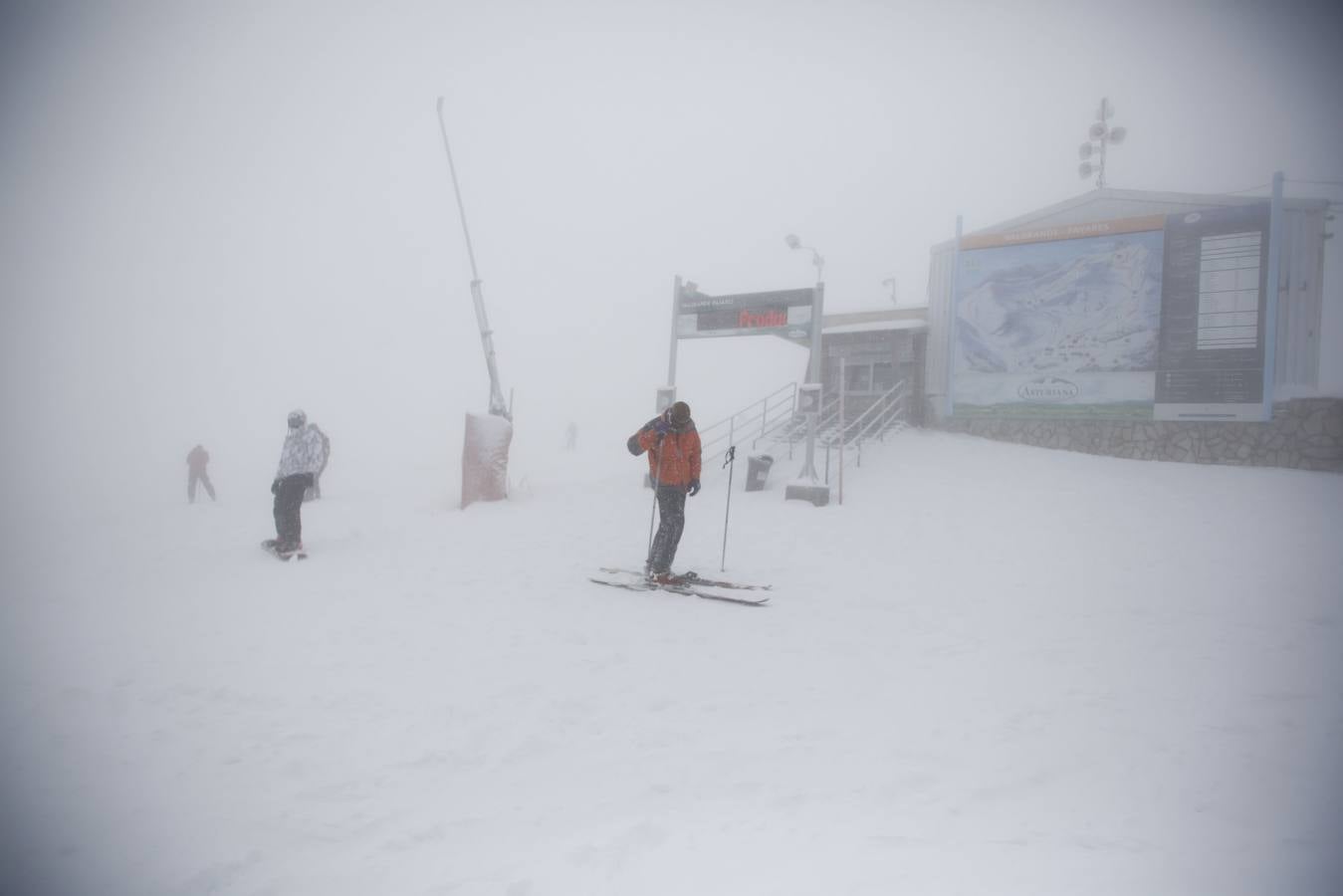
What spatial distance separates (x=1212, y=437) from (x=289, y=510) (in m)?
17.3

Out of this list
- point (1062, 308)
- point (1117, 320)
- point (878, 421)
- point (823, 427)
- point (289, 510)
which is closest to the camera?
point (289, 510)

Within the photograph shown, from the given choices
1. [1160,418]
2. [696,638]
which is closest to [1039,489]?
[1160,418]

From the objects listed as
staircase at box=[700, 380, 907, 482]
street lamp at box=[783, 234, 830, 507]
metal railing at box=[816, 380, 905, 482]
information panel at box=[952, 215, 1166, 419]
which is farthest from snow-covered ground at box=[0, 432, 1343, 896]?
metal railing at box=[816, 380, 905, 482]

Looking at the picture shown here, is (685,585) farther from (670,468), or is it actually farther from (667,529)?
(670,468)

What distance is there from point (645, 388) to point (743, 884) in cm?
9434

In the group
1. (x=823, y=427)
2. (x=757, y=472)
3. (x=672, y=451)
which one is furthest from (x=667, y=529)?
(x=823, y=427)

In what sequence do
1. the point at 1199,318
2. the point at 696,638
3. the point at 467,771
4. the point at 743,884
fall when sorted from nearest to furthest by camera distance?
the point at 743,884 → the point at 467,771 → the point at 696,638 → the point at 1199,318

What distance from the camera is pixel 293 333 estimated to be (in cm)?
8694

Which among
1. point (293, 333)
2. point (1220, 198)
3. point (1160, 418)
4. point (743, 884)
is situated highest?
point (293, 333)

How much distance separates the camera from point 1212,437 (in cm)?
1264

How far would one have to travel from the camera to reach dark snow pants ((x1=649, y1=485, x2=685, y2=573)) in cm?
637

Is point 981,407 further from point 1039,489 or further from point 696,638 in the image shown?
point 696,638

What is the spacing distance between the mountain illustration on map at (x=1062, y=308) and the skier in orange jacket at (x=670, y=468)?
11.4 meters

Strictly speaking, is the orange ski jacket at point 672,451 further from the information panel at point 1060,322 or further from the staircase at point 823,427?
the information panel at point 1060,322
